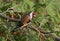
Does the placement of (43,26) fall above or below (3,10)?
below

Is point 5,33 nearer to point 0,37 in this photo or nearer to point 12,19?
point 0,37

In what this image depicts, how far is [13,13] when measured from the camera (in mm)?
2391

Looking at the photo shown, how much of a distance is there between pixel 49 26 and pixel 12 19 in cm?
41

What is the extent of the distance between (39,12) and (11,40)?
56 centimetres

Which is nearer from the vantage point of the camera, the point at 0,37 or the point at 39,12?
the point at 0,37

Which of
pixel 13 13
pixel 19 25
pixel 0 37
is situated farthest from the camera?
pixel 13 13

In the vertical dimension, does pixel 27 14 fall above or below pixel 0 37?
above

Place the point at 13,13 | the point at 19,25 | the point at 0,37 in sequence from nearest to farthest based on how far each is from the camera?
the point at 0,37 < the point at 19,25 < the point at 13,13

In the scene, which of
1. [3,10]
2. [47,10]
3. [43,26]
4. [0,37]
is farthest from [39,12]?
[0,37]

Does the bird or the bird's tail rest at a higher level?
the bird

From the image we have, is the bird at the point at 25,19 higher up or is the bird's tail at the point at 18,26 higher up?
the bird at the point at 25,19

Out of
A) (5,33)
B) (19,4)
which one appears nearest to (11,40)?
(5,33)

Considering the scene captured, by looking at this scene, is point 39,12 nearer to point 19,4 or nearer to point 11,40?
point 19,4

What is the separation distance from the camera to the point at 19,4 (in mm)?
2434
